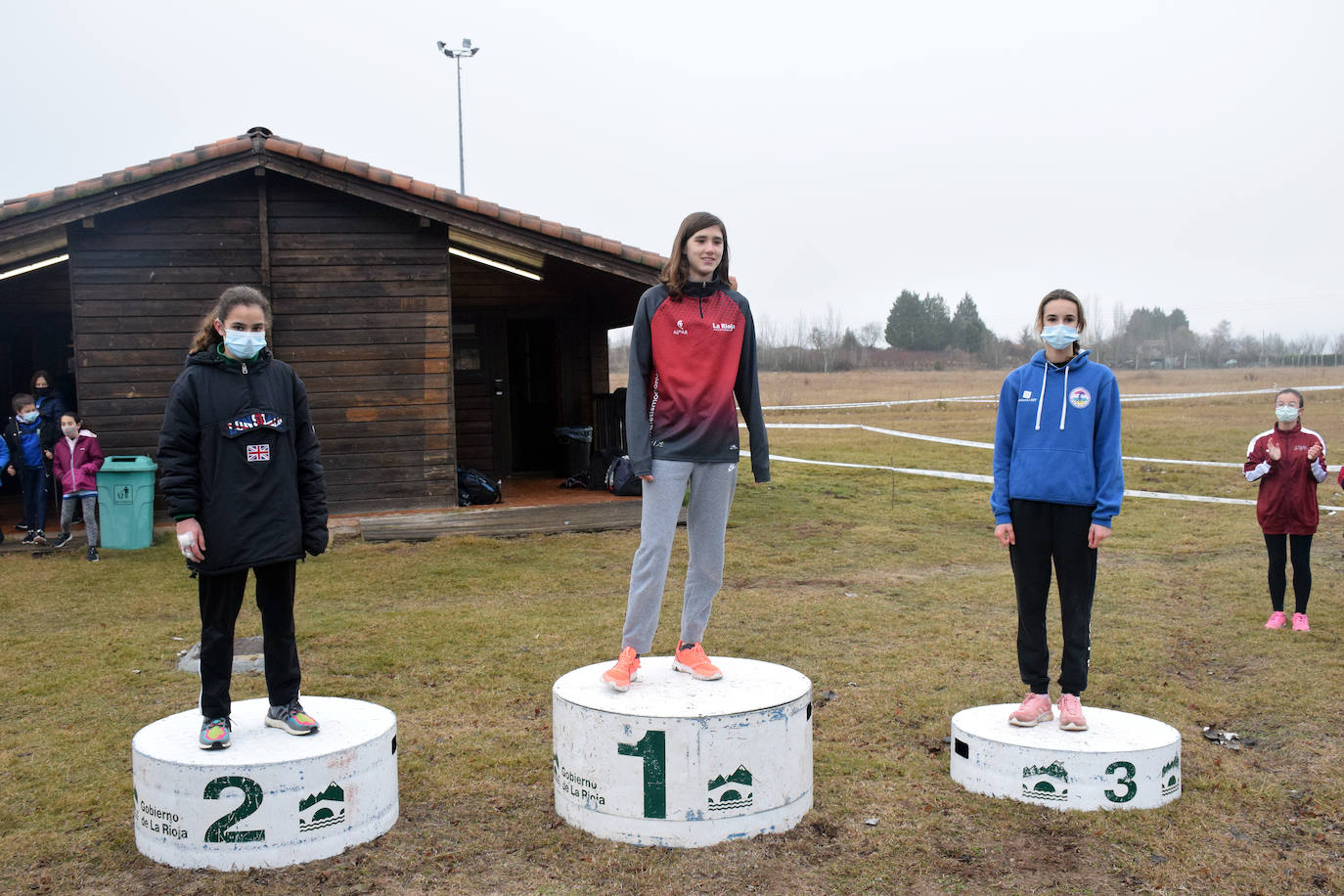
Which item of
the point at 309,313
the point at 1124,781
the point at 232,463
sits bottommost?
the point at 1124,781

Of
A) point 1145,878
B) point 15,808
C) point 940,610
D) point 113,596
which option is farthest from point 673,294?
point 113,596

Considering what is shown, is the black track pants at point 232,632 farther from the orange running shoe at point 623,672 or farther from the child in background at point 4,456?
the child in background at point 4,456

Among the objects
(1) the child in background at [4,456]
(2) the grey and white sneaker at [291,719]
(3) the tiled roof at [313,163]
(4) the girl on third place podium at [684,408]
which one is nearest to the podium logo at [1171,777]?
(4) the girl on third place podium at [684,408]

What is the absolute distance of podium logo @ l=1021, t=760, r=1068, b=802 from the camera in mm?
3977

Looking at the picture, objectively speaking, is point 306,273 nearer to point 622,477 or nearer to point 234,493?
point 622,477

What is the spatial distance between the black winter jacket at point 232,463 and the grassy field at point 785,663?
3.64ft

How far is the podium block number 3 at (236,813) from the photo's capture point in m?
3.53

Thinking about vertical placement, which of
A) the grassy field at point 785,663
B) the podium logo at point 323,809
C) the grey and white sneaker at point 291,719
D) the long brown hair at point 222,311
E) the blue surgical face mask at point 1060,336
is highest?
the long brown hair at point 222,311

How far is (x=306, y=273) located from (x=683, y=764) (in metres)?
8.72

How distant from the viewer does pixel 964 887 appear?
3346 millimetres

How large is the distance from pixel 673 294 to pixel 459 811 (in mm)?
2134

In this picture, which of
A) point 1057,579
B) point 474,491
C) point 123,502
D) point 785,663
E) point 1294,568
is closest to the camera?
point 1057,579

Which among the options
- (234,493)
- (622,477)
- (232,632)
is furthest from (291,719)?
(622,477)

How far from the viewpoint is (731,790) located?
12.1ft
